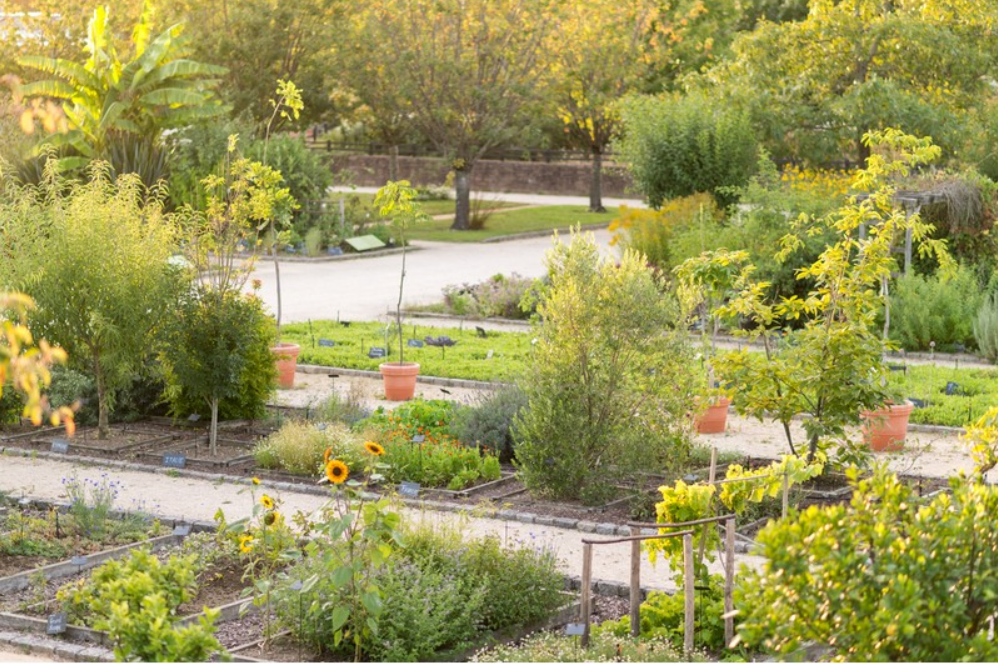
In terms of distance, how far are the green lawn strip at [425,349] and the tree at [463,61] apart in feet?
40.4

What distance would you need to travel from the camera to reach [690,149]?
23922 millimetres

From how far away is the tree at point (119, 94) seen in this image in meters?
28.6

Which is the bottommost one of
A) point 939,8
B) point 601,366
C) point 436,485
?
point 436,485

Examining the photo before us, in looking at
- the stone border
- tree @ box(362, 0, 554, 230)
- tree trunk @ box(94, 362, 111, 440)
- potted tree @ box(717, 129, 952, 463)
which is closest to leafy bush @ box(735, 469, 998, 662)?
the stone border

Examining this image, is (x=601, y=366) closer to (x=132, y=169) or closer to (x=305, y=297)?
(x=305, y=297)

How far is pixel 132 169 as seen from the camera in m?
29.2

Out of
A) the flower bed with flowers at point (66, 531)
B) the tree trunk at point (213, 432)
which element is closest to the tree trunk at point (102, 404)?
the tree trunk at point (213, 432)

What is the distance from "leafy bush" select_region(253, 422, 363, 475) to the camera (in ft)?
39.8

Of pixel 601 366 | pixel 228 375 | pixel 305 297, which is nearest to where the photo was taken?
pixel 601 366

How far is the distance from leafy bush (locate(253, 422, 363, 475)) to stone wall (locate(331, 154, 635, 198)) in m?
30.2

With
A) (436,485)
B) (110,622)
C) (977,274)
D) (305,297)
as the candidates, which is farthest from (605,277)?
(305,297)

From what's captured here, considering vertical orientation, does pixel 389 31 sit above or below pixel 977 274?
above

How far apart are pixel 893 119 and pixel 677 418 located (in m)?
13.8

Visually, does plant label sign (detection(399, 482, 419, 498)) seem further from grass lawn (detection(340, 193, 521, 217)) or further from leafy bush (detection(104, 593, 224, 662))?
grass lawn (detection(340, 193, 521, 217))
